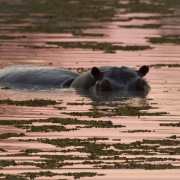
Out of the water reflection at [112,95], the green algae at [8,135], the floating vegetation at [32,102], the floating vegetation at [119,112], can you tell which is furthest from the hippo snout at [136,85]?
the green algae at [8,135]

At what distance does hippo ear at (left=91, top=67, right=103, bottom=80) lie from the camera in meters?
20.8

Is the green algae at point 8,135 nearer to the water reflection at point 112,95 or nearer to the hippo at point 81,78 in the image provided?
the water reflection at point 112,95

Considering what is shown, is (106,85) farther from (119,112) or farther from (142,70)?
(119,112)

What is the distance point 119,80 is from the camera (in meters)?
20.9

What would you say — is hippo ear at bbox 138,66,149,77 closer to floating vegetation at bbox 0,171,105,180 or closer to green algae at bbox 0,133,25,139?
green algae at bbox 0,133,25,139

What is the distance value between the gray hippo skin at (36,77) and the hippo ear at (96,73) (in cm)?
76

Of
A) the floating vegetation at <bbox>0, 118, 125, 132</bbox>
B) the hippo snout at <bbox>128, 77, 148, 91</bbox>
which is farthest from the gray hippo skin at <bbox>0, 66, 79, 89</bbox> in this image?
the floating vegetation at <bbox>0, 118, 125, 132</bbox>

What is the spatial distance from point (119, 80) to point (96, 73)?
0.42 metres

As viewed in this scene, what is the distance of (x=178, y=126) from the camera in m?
15.9

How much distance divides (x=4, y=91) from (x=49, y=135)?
6007 millimetres

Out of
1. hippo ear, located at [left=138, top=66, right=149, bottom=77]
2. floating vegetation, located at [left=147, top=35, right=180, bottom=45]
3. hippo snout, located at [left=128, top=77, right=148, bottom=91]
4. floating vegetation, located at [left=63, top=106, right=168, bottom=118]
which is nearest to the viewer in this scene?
floating vegetation, located at [left=63, top=106, right=168, bottom=118]

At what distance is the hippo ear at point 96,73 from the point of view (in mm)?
20812

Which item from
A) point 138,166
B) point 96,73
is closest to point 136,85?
point 96,73

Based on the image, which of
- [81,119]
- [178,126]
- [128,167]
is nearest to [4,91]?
[81,119]
